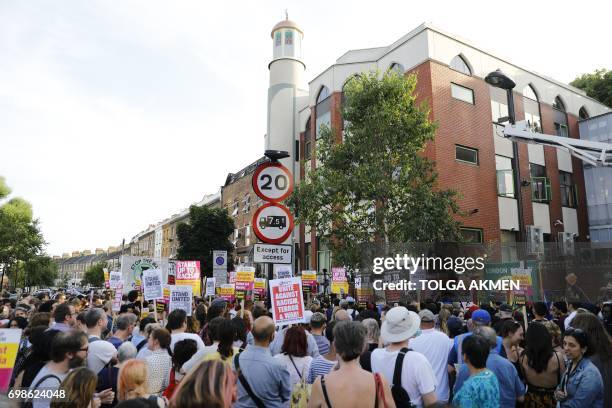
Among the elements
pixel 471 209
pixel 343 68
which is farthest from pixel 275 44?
pixel 471 209

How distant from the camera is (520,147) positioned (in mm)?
26688

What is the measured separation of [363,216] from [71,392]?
14839 millimetres

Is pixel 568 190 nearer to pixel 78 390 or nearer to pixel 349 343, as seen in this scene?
pixel 349 343

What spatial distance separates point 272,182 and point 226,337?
2.49 metres

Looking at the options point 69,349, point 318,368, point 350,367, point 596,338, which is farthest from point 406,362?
point 69,349

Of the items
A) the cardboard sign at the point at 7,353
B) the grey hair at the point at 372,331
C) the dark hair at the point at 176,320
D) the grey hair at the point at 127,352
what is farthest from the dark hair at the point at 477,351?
the cardboard sign at the point at 7,353

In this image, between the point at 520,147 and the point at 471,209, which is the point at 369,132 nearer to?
the point at 471,209

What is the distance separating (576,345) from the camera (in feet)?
14.4

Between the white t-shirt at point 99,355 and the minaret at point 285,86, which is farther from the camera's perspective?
the minaret at point 285,86

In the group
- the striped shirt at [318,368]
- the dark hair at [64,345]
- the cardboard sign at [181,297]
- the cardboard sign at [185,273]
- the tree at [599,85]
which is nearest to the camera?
the dark hair at [64,345]

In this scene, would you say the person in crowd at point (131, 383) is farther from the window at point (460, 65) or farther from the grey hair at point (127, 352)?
the window at point (460, 65)

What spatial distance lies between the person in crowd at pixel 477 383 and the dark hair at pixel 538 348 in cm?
104

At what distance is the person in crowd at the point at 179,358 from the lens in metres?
4.75

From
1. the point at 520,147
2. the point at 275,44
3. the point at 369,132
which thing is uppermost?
the point at 275,44
